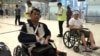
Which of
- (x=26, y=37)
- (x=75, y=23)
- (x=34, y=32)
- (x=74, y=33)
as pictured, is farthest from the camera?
(x=75, y=23)

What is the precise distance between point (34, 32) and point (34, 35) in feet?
0.55

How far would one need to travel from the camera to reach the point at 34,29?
4078mm

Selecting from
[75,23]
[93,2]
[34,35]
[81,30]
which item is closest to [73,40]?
[81,30]

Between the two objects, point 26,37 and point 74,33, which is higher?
point 26,37

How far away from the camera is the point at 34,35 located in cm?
391

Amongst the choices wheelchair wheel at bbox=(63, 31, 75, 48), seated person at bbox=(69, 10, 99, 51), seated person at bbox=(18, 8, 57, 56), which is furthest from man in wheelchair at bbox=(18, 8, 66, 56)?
wheelchair wheel at bbox=(63, 31, 75, 48)

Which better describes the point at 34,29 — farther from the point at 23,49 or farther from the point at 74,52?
the point at 74,52

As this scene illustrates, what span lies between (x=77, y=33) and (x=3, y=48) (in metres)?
3.19

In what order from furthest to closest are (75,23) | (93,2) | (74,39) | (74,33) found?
(93,2) → (75,23) → (74,39) → (74,33)

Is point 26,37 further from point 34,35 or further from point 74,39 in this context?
point 74,39

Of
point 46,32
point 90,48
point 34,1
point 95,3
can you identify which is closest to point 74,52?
point 90,48

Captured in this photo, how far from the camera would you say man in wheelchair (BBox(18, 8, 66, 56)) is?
12.7 feet

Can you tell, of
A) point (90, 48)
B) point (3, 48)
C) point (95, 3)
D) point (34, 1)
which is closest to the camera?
point (3, 48)

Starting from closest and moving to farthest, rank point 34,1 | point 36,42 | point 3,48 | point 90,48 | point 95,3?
point 3,48
point 36,42
point 90,48
point 95,3
point 34,1
